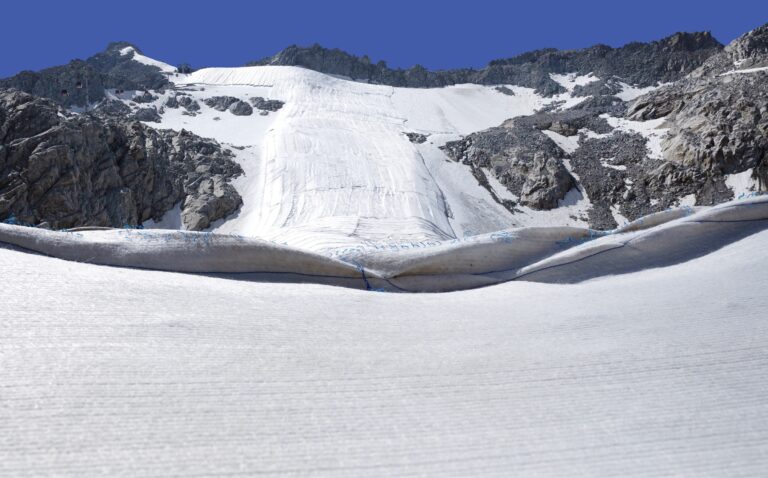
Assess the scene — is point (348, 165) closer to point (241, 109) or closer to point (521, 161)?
point (521, 161)

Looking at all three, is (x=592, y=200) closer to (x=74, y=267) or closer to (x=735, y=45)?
(x=735, y=45)

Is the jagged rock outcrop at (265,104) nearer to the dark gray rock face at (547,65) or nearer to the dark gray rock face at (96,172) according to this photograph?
the dark gray rock face at (96,172)

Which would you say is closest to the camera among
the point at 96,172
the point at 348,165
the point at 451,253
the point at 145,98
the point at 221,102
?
the point at 451,253

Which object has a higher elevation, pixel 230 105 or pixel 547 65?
pixel 547 65

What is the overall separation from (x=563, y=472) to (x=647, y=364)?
1.93ft

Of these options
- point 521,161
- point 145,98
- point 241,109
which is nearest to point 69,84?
point 145,98

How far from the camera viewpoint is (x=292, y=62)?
2068 inches

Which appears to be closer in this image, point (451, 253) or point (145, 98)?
point (451, 253)

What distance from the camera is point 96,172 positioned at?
18.3 m

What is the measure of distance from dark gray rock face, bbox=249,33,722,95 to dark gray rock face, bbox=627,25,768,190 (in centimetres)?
1463

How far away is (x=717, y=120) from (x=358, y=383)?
24.1m

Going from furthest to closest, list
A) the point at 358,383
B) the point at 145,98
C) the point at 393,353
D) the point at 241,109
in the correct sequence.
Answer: the point at 145,98
the point at 241,109
the point at 393,353
the point at 358,383

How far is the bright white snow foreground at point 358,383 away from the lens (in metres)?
1.08

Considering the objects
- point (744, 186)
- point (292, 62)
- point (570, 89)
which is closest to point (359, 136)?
point (744, 186)
